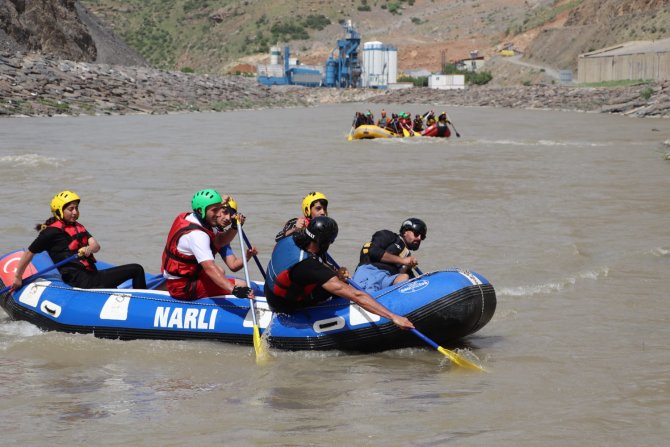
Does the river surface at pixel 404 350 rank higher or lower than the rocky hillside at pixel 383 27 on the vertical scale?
lower

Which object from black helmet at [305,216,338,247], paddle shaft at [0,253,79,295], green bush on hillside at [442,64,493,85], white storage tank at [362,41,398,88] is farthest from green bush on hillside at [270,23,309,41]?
black helmet at [305,216,338,247]

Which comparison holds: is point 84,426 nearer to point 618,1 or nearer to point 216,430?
point 216,430

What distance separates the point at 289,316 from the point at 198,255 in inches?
31.2

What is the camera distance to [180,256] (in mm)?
7094

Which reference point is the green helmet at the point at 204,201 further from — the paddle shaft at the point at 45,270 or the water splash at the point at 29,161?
the water splash at the point at 29,161

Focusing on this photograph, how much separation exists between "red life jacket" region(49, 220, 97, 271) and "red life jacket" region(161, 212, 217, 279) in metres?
0.93

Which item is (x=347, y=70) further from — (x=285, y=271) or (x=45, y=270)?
(x=285, y=271)

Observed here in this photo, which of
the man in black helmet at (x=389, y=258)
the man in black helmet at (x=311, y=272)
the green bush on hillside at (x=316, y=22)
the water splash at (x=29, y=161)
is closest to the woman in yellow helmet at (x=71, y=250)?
the man in black helmet at (x=311, y=272)

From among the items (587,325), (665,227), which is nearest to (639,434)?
(587,325)

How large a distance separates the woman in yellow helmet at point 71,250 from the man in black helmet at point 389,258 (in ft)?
6.00

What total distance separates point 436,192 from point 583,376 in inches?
415

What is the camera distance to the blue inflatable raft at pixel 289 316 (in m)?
6.84

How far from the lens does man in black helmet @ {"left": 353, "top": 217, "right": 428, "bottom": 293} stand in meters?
7.58

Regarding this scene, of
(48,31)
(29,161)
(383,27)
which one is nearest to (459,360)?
(29,161)
